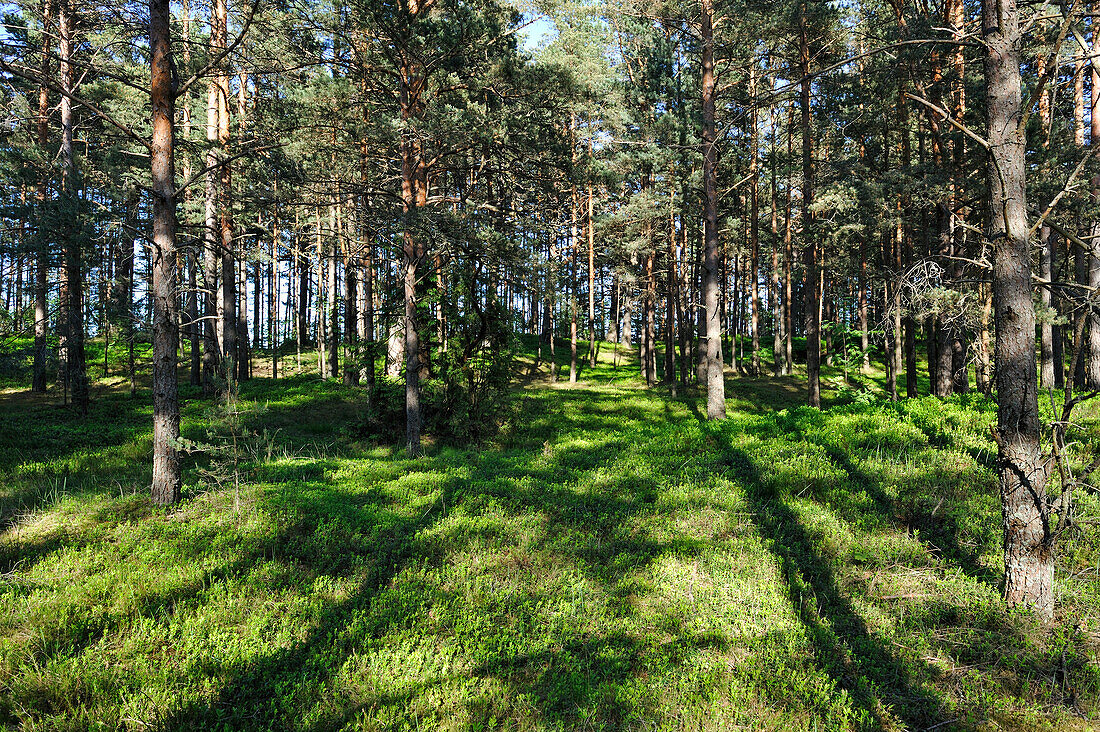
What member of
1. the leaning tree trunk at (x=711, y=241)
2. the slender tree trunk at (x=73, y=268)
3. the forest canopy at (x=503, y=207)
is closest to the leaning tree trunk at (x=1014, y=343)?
the forest canopy at (x=503, y=207)

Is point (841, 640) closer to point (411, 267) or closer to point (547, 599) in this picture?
point (547, 599)

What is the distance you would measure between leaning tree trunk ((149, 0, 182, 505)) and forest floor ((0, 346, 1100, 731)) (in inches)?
19.7

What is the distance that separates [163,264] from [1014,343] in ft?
28.4

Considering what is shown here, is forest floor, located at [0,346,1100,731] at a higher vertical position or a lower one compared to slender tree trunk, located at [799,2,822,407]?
lower

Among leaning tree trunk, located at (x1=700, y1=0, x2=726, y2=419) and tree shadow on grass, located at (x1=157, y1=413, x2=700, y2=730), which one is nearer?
tree shadow on grass, located at (x1=157, y1=413, x2=700, y2=730)

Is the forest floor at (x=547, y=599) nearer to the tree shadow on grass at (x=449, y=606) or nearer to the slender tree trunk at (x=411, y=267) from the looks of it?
the tree shadow on grass at (x=449, y=606)

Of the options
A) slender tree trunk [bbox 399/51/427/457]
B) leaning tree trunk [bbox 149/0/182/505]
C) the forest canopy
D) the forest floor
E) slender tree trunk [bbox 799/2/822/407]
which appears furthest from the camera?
slender tree trunk [bbox 799/2/822/407]

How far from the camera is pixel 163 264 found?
18.5 ft

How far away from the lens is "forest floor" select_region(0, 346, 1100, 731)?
11.2 feet

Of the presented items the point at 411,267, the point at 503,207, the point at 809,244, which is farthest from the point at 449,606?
the point at 809,244

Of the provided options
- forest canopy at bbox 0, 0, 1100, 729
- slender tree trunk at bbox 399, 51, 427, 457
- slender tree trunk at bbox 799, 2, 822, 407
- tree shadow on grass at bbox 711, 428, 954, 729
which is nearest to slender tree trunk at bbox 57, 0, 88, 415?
forest canopy at bbox 0, 0, 1100, 729

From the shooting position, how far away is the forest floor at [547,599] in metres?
3.43

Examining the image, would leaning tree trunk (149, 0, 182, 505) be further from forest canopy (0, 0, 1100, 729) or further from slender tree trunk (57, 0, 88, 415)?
slender tree trunk (57, 0, 88, 415)

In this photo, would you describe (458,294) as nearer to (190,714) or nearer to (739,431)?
(739,431)
